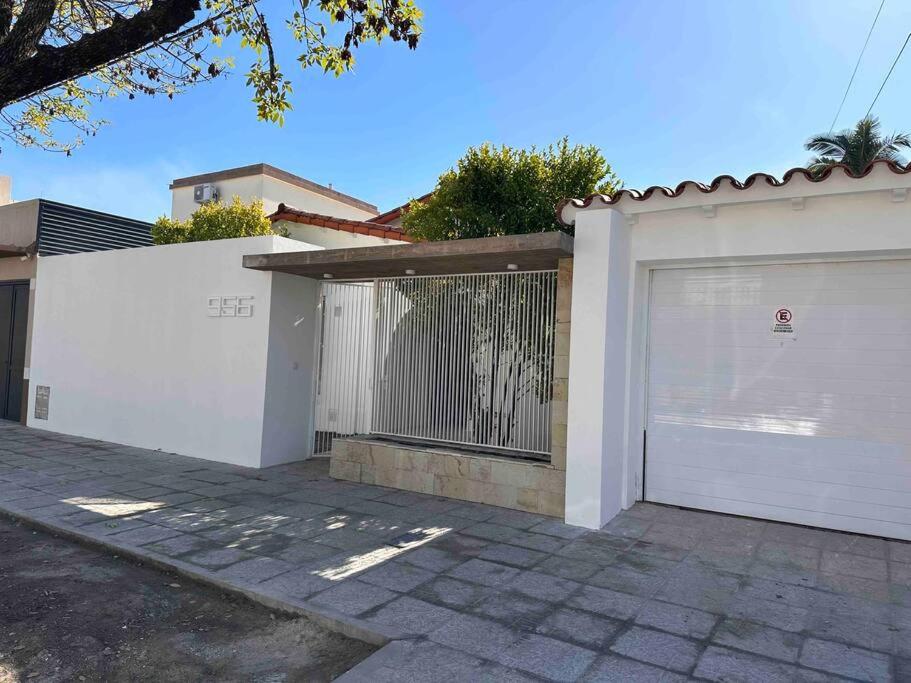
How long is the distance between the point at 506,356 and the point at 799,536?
3.28 m

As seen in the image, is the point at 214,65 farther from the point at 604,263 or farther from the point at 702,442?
the point at 702,442

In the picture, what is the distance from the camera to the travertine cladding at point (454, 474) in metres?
6.20

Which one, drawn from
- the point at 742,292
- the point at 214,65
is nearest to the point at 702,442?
the point at 742,292

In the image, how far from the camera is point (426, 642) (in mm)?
3516

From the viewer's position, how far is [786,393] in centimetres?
590

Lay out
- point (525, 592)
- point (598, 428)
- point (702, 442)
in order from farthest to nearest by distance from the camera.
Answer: point (702, 442), point (598, 428), point (525, 592)

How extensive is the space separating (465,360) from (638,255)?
2.24 metres

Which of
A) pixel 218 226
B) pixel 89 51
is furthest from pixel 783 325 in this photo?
pixel 218 226

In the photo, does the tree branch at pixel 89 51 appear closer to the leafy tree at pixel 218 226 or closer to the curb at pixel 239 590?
the curb at pixel 239 590

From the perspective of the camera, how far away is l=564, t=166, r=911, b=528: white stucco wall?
5344mm

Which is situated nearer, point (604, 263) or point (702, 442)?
point (604, 263)

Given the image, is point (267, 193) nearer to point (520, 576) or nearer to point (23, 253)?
point (23, 253)

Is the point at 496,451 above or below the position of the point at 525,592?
above

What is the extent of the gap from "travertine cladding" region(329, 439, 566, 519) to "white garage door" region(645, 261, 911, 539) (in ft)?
4.00
